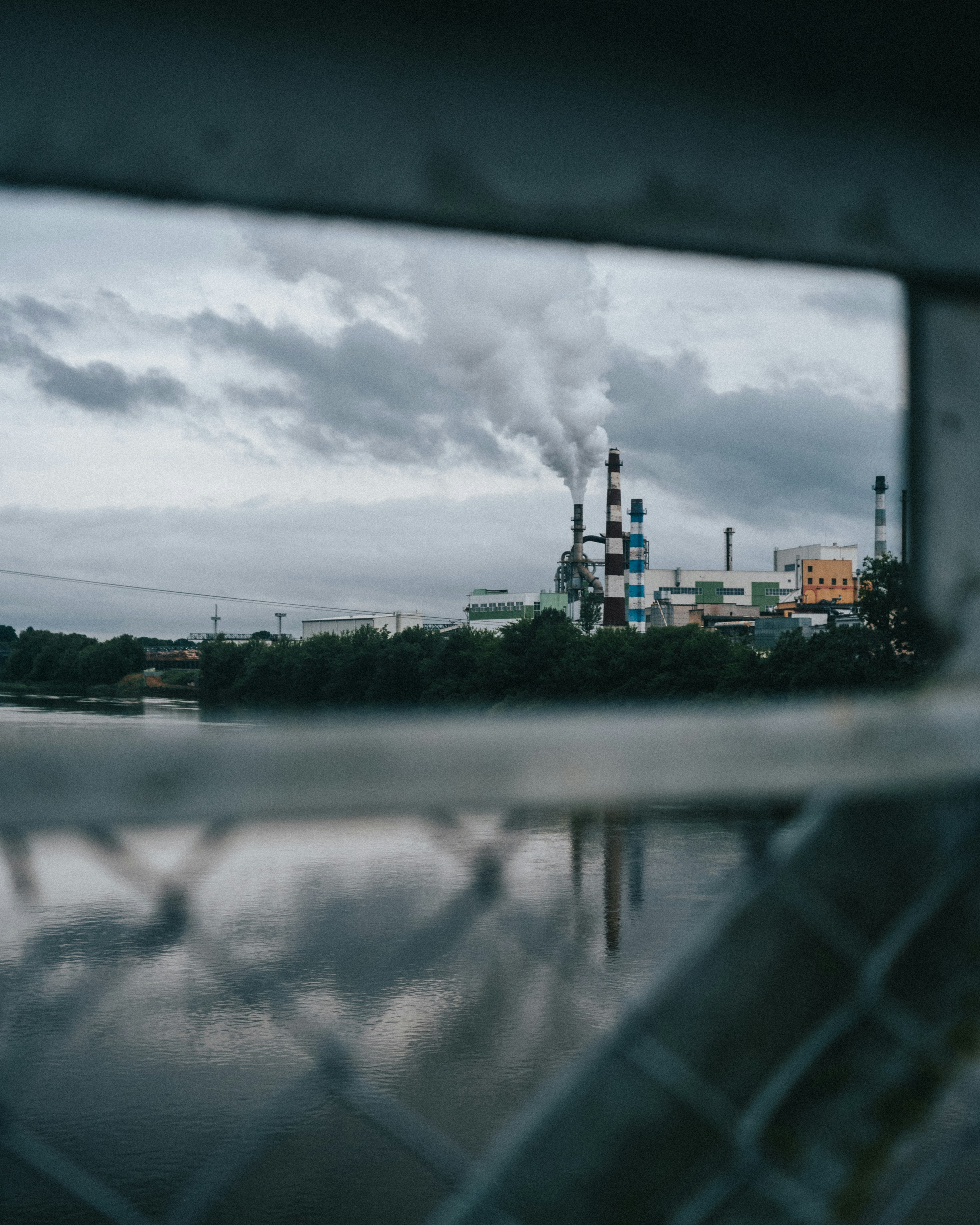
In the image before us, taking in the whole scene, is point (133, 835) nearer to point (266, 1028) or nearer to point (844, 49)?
point (844, 49)

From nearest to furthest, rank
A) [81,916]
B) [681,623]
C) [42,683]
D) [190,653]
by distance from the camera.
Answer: [42,683] < [190,653] < [81,916] < [681,623]

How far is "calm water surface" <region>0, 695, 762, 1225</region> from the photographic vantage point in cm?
780

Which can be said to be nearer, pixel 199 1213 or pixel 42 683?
pixel 199 1213

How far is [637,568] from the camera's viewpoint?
46844 millimetres

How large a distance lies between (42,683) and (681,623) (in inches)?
2302

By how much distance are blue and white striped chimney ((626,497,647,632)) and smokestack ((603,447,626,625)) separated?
Result: 41.4 inches

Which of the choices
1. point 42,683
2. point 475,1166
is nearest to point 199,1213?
point 475,1166

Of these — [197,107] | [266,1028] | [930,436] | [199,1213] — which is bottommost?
[266,1028]

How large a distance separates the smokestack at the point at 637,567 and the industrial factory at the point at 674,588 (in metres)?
0.04

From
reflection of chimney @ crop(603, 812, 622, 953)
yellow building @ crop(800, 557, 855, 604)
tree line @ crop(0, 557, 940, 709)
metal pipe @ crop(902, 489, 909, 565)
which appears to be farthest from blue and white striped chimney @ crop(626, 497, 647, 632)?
metal pipe @ crop(902, 489, 909, 565)

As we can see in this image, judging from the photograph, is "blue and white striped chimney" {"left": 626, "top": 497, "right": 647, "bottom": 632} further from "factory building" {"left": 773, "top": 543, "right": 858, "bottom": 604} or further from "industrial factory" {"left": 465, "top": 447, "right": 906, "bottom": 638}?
"factory building" {"left": 773, "top": 543, "right": 858, "bottom": 604}

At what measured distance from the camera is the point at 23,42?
613 millimetres

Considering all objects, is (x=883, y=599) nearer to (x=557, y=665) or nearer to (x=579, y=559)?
A: (x=557, y=665)

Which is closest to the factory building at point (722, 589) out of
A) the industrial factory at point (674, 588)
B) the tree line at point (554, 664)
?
the industrial factory at point (674, 588)
